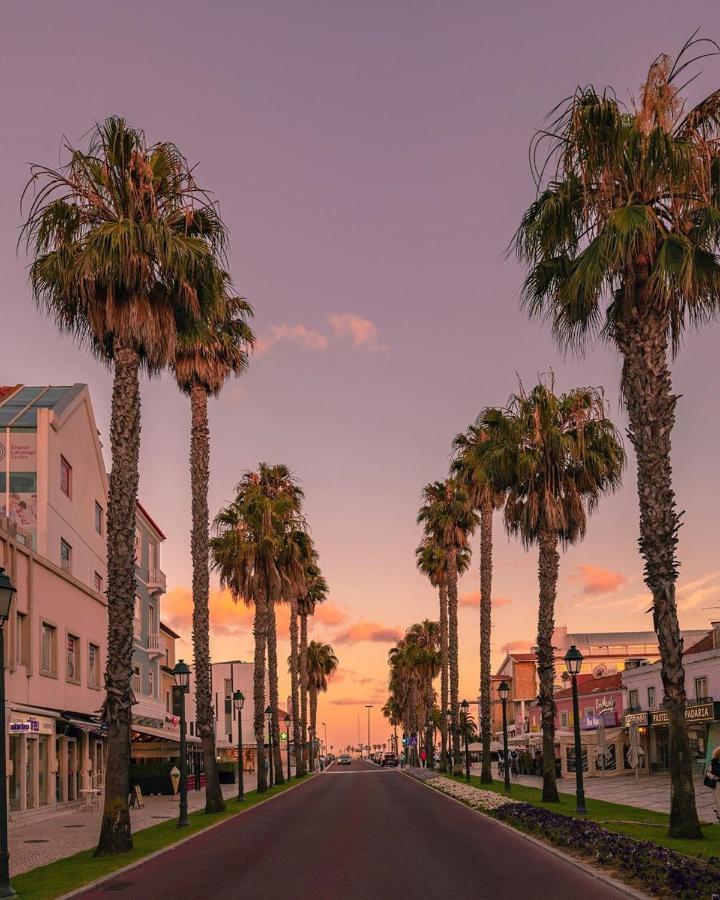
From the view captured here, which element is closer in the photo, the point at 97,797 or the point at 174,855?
the point at 174,855

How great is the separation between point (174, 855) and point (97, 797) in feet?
75.3

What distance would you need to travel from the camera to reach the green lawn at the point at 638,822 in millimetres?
17438

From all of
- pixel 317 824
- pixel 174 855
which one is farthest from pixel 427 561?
pixel 174 855

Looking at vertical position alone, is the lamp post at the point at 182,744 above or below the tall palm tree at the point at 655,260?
below

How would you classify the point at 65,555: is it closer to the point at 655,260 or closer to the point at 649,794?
the point at 649,794

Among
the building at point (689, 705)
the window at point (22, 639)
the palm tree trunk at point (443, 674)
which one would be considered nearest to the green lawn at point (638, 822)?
the window at point (22, 639)

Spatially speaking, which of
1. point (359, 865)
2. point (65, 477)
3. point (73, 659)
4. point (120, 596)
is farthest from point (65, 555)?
point (359, 865)

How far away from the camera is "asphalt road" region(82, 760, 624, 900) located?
14.3 meters

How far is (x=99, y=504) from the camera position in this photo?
5703cm

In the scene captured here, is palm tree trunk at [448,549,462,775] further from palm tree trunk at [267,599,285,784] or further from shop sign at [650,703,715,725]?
shop sign at [650,703,715,725]

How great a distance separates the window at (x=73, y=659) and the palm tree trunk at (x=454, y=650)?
66.8 ft

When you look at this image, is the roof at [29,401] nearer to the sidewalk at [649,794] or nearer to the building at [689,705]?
the sidewalk at [649,794]

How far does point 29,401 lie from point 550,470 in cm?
2606

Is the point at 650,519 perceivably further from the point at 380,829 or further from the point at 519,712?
the point at 519,712
